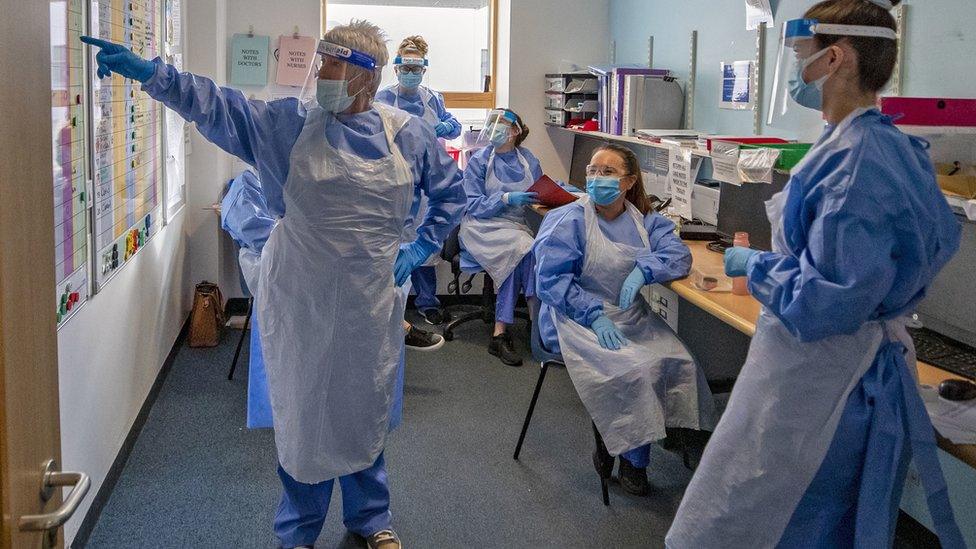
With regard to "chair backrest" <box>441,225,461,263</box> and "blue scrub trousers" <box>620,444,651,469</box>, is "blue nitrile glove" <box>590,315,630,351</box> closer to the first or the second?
"blue scrub trousers" <box>620,444,651,469</box>

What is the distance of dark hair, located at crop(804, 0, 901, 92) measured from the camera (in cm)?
163

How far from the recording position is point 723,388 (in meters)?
3.07

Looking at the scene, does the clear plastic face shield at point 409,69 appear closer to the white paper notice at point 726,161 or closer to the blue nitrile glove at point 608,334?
the white paper notice at point 726,161

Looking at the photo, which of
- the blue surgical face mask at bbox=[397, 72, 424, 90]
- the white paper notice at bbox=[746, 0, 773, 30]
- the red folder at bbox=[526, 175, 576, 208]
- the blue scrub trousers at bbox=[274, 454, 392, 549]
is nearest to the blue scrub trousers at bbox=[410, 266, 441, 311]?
the red folder at bbox=[526, 175, 576, 208]

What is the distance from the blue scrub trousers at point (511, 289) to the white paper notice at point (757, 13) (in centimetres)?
151

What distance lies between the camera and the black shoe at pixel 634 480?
9.66ft

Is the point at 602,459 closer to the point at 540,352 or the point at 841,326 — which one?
the point at 540,352

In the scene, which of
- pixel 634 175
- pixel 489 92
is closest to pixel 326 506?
pixel 634 175

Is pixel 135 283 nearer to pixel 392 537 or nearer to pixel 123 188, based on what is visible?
pixel 123 188

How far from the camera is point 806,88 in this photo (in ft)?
5.76

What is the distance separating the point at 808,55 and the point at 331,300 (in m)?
1.25

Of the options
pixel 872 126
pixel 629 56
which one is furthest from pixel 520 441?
pixel 629 56

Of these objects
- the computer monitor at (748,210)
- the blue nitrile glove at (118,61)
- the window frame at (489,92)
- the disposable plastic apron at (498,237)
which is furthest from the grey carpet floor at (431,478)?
the window frame at (489,92)

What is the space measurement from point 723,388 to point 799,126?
→ 1004mm
